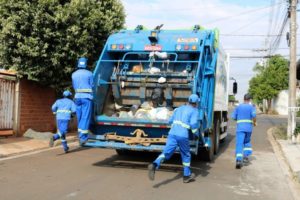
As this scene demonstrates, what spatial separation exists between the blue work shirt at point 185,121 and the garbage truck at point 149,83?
0.80 m

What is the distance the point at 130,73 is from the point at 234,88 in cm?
599

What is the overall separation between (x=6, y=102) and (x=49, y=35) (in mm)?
2357

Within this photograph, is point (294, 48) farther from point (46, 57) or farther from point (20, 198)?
point (20, 198)

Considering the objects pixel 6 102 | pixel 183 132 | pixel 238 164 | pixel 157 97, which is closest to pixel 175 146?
pixel 183 132

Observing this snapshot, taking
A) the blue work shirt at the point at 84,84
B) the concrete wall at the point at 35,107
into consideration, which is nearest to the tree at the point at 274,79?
the concrete wall at the point at 35,107

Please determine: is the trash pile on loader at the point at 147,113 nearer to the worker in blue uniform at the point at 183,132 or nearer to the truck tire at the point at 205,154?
the worker in blue uniform at the point at 183,132

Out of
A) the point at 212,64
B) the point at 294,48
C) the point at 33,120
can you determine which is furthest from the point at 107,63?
the point at 294,48

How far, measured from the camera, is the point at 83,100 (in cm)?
917

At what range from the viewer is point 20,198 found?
647 centimetres

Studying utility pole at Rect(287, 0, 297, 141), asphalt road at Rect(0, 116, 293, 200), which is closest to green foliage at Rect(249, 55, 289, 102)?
utility pole at Rect(287, 0, 297, 141)

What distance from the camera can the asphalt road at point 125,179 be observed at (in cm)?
700

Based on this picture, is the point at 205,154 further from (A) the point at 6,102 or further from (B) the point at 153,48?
(A) the point at 6,102

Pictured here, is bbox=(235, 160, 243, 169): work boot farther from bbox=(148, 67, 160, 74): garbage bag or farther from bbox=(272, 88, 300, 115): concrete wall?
bbox=(272, 88, 300, 115): concrete wall

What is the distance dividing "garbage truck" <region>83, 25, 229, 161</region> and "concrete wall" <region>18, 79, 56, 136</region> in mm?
5040
